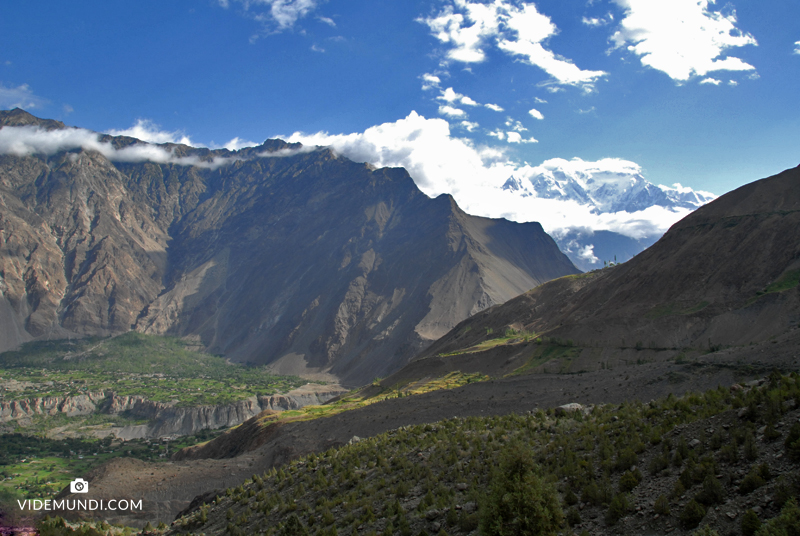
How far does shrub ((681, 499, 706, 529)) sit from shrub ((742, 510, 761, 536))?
3.08ft

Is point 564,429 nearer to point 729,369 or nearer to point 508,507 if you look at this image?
point 508,507

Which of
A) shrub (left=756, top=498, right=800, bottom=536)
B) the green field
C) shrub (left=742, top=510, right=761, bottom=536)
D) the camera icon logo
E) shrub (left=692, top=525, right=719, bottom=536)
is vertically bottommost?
the green field

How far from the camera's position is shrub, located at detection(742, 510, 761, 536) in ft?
32.7

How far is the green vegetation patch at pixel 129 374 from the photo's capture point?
5143 inches

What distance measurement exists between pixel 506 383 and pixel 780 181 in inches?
2100

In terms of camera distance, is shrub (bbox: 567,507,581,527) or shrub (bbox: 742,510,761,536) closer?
shrub (bbox: 742,510,761,536)

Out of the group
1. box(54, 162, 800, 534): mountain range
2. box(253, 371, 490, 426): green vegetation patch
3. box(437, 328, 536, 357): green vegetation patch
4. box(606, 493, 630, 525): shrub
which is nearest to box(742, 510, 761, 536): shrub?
box(54, 162, 800, 534): mountain range

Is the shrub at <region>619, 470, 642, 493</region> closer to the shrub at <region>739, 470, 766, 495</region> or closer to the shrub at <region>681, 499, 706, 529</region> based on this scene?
the shrub at <region>681, 499, 706, 529</region>

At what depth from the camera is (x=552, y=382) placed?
43.8 meters

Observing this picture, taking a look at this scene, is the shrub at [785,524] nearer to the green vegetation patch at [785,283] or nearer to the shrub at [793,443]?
the shrub at [793,443]

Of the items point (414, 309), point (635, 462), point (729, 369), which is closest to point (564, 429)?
point (635, 462)

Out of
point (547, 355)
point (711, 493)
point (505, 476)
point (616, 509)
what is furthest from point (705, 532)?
point (547, 355)

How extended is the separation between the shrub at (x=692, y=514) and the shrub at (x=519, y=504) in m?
2.60

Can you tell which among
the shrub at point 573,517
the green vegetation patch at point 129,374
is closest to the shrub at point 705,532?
the shrub at point 573,517
